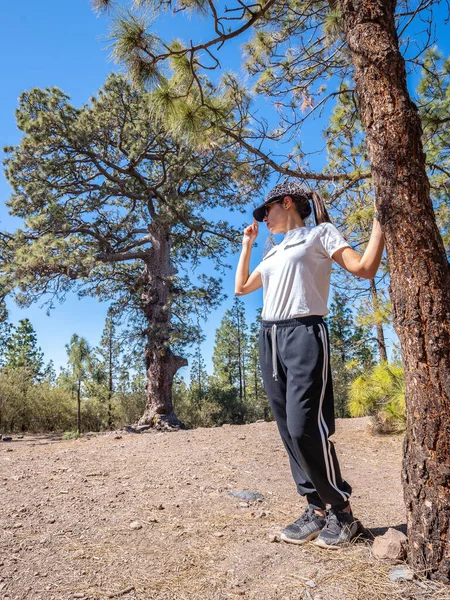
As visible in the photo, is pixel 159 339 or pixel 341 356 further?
pixel 341 356

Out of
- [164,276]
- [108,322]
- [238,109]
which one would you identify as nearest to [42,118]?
[164,276]

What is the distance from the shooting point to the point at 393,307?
5.29 feet

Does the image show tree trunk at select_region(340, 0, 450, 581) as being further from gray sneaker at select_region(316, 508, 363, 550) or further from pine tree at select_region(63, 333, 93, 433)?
pine tree at select_region(63, 333, 93, 433)

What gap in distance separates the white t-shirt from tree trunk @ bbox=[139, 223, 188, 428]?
6.89 metres

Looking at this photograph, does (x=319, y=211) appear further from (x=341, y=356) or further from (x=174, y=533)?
(x=341, y=356)

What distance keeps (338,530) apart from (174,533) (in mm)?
739

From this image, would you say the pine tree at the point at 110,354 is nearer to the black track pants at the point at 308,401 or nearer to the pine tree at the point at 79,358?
the pine tree at the point at 79,358

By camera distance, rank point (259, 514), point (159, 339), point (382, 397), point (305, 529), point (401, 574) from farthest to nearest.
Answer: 1. point (159, 339)
2. point (382, 397)
3. point (259, 514)
4. point (305, 529)
5. point (401, 574)

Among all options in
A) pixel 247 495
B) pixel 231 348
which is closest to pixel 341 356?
pixel 231 348

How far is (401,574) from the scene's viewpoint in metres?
1.43

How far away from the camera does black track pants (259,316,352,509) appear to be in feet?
5.53

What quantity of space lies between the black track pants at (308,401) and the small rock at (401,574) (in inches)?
12.8

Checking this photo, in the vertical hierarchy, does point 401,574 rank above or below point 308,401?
below

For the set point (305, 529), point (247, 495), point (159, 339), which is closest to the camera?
point (305, 529)
